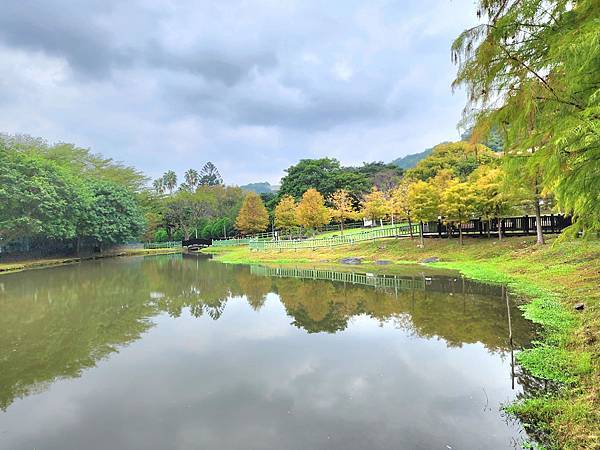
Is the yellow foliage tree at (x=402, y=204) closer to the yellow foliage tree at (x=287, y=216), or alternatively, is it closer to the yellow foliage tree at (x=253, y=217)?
the yellow foliage tree at (x=287, y=216)

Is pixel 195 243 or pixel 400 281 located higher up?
pixel 195 243

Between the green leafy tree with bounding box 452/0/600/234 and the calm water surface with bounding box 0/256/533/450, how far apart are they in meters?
3.05

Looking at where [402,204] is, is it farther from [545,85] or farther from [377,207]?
[545,85]

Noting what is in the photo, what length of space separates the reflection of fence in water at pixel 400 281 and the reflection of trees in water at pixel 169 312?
138 millimetres

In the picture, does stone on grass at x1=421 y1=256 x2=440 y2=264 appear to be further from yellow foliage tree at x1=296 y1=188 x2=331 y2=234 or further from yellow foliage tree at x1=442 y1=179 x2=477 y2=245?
yellow foliage tree at x1=296 y1=188 x2=331 y2=234

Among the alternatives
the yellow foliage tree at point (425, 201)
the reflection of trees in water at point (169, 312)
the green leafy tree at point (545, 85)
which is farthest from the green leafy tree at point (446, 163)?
the green leafy tree at point (545, 85)

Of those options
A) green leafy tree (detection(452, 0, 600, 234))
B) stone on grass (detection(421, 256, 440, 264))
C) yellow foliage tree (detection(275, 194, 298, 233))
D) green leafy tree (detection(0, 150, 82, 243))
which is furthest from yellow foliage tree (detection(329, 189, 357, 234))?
green leafy tree (detection(452, 0, 600, 234))

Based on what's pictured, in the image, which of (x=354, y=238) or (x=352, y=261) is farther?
(x=354, y=238)

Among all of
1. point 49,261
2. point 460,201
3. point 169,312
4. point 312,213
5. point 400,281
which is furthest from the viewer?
point 312,213

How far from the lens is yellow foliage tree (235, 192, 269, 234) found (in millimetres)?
51125

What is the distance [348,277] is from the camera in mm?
20141

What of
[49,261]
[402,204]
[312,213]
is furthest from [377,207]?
[49,261]

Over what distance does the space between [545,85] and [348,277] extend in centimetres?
1668

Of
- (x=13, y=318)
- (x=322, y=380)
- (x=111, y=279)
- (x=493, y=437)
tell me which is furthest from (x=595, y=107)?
(x=111, y=279)
